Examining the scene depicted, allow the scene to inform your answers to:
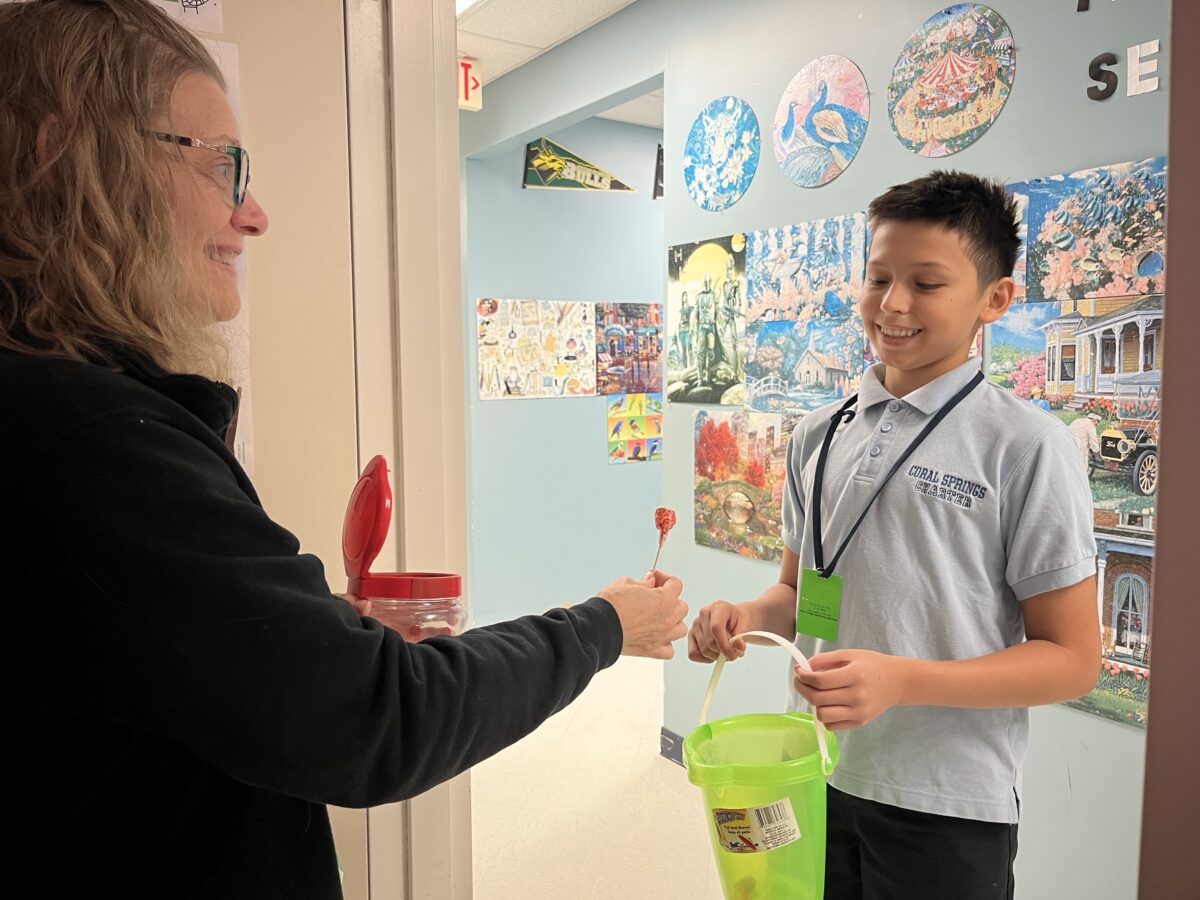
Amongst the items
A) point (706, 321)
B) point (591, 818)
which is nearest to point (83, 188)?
point (706, 321)

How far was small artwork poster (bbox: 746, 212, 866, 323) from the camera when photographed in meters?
2.56

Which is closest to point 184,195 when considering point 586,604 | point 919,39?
point 586,604

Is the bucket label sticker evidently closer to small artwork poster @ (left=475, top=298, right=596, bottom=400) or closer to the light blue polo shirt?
the light blue polo shirt

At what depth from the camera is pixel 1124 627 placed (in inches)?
74.6

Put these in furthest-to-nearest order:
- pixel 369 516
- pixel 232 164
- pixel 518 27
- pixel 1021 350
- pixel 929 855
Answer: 1. pixel 518 27
2. pixel 1021 350
3. pixel 929 855
4. pixel 369 516
5. pixel 232 164

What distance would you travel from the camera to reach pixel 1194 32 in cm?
67

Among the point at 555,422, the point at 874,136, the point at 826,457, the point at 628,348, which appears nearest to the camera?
the point at 826,457

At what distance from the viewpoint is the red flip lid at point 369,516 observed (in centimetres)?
93

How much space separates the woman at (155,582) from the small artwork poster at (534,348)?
4.11 m

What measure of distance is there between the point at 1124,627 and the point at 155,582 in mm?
1928

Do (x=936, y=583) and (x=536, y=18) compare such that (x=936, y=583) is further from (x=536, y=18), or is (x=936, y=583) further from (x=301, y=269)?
(x=536, y=18)

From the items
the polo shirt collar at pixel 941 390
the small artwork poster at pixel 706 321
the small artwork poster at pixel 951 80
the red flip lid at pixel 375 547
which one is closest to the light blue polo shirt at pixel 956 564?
the polo shirt collar at pixel 941 390

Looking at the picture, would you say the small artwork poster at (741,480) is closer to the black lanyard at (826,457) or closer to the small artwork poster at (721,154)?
the small artwork poster at (721,154)

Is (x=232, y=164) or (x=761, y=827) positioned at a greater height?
(x=232, y=164)
